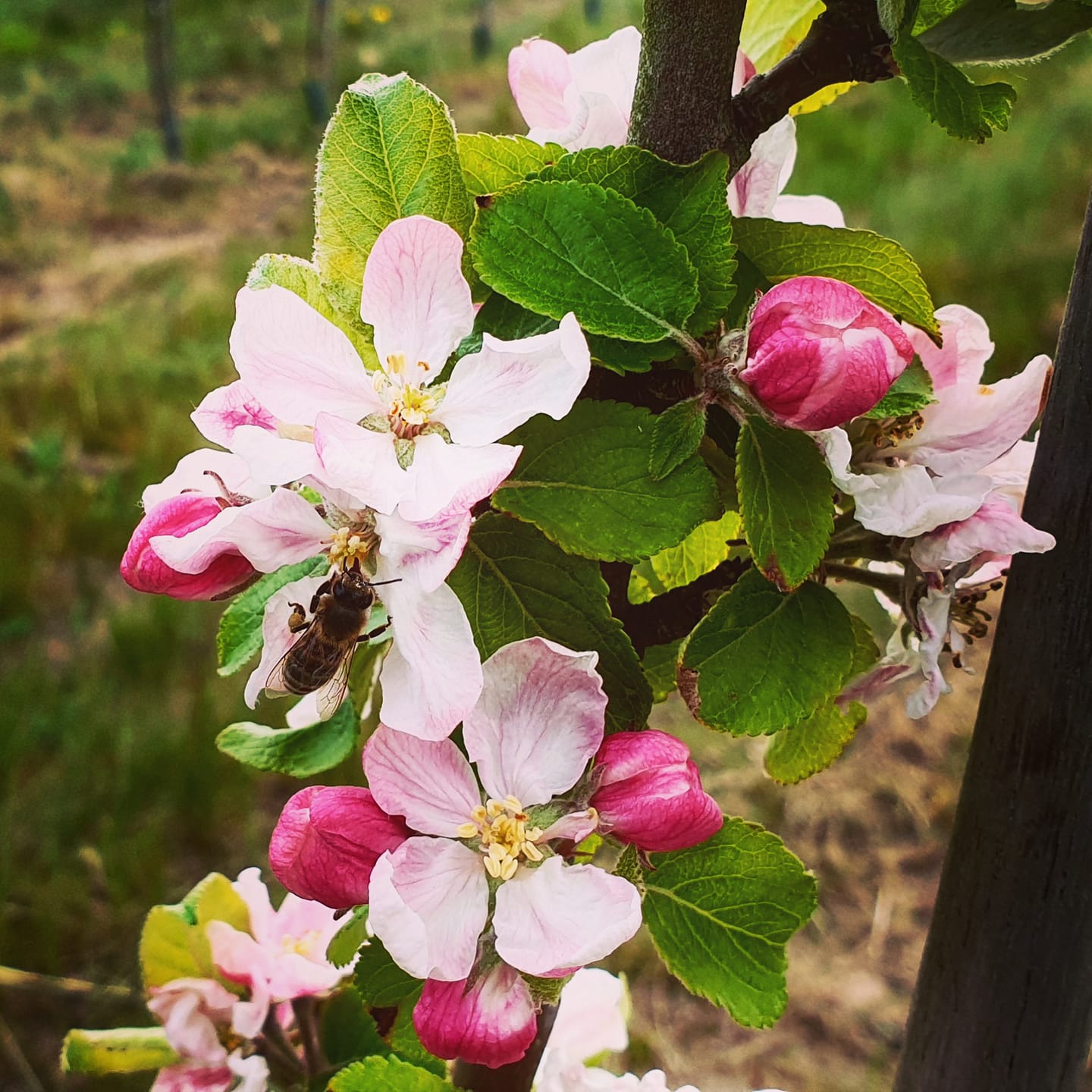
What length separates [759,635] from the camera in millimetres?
481

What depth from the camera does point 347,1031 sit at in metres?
0.72

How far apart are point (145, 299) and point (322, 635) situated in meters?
4.23

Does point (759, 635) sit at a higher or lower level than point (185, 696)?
higher

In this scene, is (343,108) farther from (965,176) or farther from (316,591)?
(965,176)

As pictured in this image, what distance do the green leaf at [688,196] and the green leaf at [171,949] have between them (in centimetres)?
50

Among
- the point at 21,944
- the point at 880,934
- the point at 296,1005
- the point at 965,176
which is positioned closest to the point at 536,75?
the point at 296,1005

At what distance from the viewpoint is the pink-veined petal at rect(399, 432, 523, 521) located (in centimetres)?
39

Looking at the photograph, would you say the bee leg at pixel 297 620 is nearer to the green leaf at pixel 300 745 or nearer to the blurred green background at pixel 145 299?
the green leaf at pixel 300 745

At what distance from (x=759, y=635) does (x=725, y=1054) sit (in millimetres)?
1607

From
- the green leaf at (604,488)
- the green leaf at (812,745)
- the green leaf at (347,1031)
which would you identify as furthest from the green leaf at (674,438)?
the green leaf at (347,1031)

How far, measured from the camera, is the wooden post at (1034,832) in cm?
52

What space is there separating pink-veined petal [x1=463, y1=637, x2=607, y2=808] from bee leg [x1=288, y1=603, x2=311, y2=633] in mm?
78

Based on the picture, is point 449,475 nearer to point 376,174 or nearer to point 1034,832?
point 376,174

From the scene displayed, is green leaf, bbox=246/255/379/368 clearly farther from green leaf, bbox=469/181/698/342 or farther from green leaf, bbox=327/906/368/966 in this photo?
green leaf, bbox=327/906/368/966
